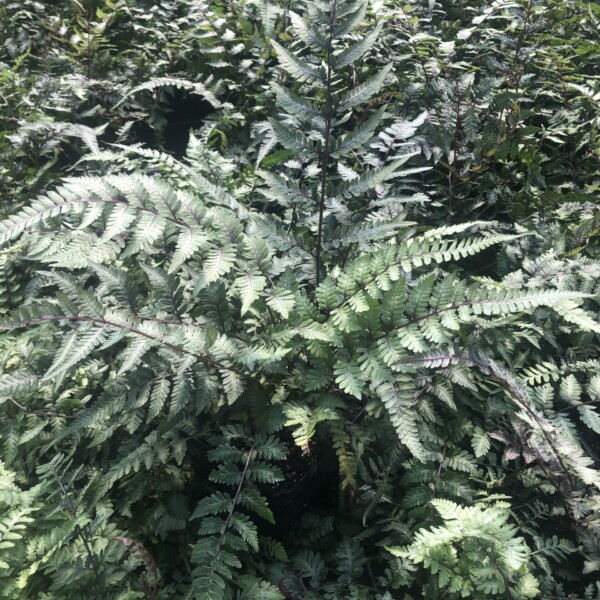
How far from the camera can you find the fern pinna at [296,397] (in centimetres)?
150

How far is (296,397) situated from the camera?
178 centimetres

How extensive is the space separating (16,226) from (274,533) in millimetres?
1356

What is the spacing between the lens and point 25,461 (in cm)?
185

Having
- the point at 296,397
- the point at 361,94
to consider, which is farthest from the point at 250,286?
the point at 361,94

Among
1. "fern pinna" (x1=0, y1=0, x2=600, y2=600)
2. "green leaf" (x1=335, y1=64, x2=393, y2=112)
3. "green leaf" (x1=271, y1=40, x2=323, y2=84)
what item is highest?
"green leaf" (x1=271, y1=40, x2=323, y2=84)

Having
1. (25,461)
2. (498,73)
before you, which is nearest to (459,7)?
(498,73)

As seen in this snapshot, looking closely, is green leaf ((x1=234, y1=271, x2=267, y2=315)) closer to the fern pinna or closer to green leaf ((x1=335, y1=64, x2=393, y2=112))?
the fern pinna

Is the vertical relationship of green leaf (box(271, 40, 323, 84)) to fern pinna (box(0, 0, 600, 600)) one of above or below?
above

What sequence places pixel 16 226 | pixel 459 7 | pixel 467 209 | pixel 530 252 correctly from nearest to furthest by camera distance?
pixel 16 226, pixel 530 252, pixel 467 209, pixel 459 7

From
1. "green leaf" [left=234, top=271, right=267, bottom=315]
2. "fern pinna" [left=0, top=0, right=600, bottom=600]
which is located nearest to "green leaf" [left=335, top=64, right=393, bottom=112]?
"fern pinna" [left=0, top=0, right=600, bottom=600]

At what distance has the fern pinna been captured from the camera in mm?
1499

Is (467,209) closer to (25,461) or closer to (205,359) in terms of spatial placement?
(205,359)

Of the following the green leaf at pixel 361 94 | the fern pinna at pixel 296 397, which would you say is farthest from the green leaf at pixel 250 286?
the green leaf at pixel 361 94

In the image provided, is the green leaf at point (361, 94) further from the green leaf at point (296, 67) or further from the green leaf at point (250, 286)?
the green leaf at point (250, 286)
